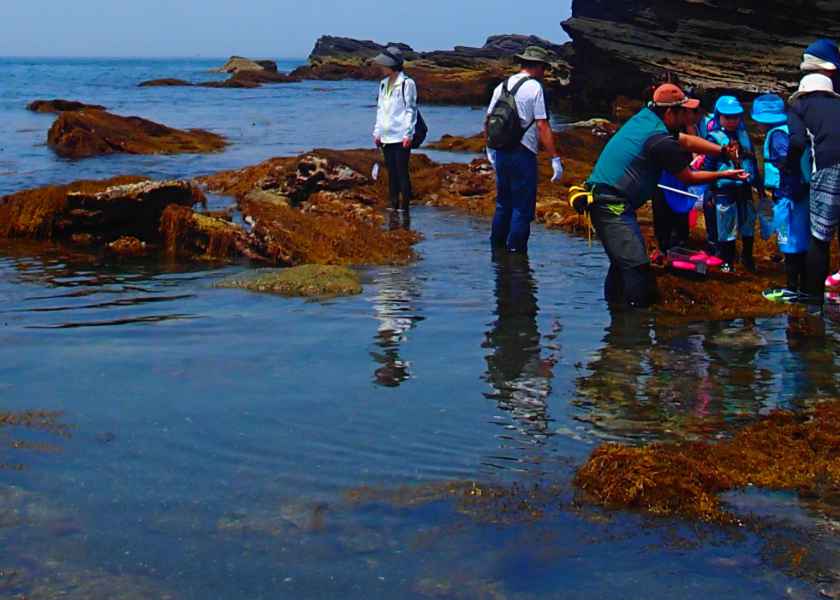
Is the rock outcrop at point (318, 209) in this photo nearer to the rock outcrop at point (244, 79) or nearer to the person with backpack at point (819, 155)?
the person with backpack at point (819, 155)

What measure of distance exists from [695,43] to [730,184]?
28.6 meters

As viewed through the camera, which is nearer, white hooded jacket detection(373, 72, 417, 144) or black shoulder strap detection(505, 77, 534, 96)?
black shoulder strap detection(505, 77, 534, 96)

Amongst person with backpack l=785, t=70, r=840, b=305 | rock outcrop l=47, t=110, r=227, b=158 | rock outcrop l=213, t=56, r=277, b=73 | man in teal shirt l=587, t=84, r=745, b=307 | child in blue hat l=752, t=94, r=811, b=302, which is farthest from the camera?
rock outcrop l=213, t=56, r=277, b=73

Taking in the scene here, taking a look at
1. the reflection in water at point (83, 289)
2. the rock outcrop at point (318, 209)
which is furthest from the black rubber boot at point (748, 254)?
the reflection in water at point (83, 289)

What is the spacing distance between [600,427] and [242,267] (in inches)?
225

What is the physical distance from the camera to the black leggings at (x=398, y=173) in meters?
13.9

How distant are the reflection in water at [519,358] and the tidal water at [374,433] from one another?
0.08 feet

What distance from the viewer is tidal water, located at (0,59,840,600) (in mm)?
4039

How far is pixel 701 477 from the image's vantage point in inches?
188

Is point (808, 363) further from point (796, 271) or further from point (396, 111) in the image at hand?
point (396, 111)

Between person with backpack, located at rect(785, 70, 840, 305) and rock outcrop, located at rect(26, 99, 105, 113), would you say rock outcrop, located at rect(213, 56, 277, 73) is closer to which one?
rock outcrop, located at rect(26, 99, 105, 113)

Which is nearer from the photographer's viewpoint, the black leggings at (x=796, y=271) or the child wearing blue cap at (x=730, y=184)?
the black leggings at (x=796, y=271)

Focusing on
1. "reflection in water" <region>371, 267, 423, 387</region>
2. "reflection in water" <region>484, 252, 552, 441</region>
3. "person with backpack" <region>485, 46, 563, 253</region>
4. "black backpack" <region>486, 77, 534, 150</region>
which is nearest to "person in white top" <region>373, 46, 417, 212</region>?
"person with backpack" <region>485, 46, 563, 253</region>

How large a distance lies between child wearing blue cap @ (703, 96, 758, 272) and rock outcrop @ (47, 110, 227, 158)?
15.0m
